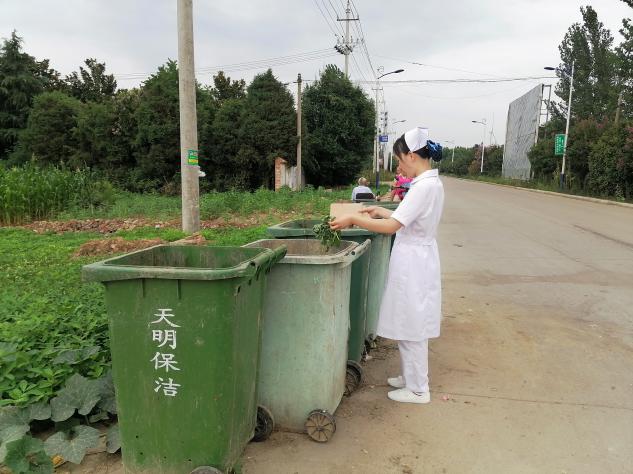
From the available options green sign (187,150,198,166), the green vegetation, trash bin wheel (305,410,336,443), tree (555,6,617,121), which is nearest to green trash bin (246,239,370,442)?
trash bin wheel (305,410,336,443)

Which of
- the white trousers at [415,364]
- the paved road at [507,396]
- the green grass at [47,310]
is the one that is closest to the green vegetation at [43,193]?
the green grass at [47,310]

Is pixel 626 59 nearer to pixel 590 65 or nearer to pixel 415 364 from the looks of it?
pixel 590 65

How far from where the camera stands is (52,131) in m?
23.9

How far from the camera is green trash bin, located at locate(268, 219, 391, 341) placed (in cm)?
377

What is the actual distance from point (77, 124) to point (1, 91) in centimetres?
1298

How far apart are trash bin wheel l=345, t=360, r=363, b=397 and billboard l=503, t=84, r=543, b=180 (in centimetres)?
4631

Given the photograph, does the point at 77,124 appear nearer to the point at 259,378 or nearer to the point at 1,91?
the point at 1,91

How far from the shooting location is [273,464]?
273 cm

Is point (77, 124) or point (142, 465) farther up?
point (77, 124)

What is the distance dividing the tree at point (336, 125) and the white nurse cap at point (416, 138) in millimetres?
23926

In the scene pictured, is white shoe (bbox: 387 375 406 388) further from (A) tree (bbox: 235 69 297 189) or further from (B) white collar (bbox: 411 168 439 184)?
(A) tree (bbox: 235 69 297 189)

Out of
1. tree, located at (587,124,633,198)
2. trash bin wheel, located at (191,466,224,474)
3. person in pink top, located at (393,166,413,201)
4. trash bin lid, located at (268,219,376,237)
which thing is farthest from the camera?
tree, located at (587,124,633,198)

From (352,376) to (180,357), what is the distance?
5.40 ft

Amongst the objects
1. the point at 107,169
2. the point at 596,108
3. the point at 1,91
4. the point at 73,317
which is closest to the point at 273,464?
the point at 73,317
